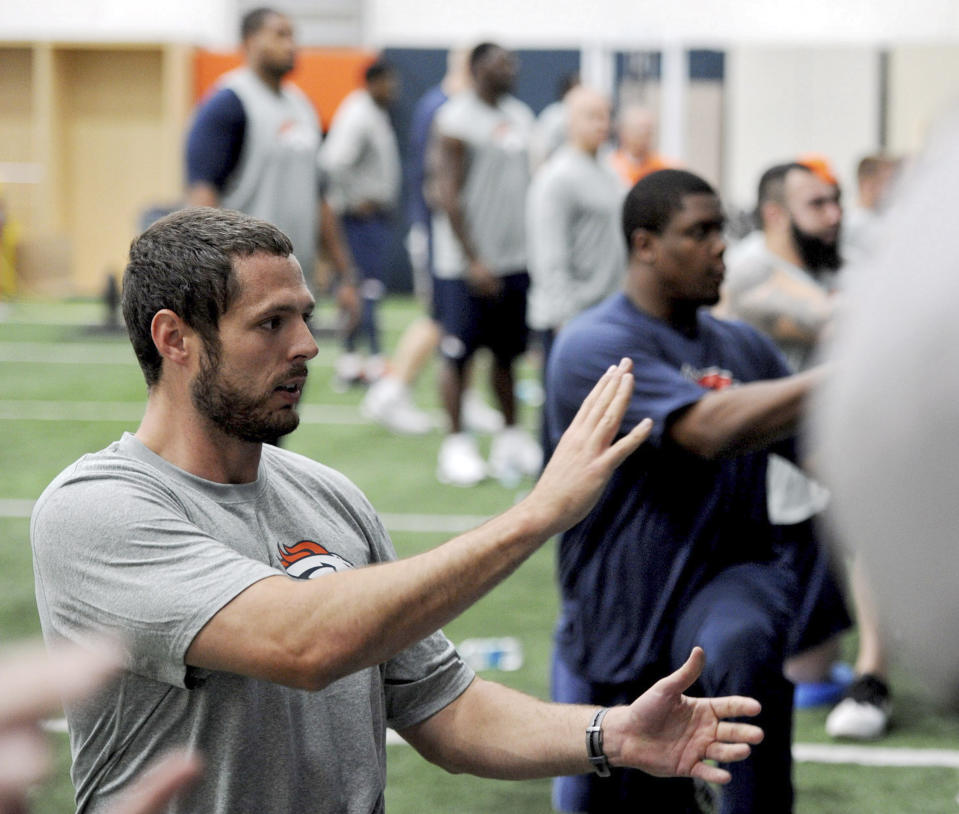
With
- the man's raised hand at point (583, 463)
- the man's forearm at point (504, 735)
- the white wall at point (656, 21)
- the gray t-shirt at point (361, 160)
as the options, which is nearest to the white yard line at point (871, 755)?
the man's forearm at point (504, 735)

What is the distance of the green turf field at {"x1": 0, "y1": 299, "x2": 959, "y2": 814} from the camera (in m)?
3.71

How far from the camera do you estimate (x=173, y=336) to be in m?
2.04

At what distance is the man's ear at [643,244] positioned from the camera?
3.40 meters

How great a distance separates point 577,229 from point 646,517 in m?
3.62

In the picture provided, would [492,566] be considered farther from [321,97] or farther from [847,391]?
[321,97]

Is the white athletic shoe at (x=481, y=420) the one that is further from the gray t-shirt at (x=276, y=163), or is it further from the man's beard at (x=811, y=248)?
the man's beard at (x=811, y=248)

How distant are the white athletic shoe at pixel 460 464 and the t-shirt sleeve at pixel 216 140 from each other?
2.58 meters

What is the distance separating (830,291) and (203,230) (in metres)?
2.79

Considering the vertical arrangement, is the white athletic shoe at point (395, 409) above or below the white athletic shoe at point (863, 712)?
above

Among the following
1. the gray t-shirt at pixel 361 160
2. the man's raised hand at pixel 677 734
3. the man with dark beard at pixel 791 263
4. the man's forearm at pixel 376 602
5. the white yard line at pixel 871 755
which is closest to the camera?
the man's forearm at pixel 376 602

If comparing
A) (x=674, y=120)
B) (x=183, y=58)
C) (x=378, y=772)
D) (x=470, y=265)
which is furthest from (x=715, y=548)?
(x=183, y=58)

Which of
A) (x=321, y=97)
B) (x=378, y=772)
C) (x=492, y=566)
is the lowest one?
(x=378, y=772)

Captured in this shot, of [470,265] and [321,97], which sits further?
[321,97]

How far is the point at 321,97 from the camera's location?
17438 millimetres
